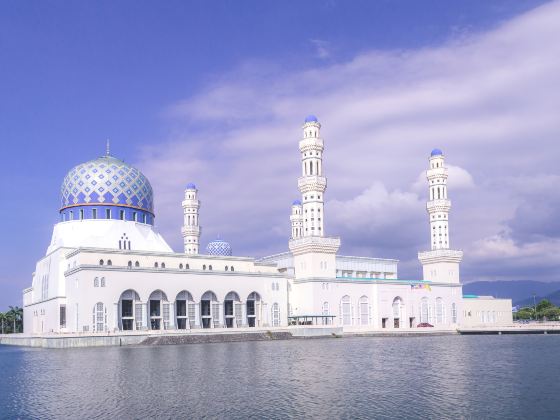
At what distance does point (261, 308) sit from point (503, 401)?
47.4 metres

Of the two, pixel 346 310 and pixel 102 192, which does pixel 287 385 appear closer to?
pixel 346 310

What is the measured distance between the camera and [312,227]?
2783 inches

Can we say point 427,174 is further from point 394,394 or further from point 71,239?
point 394,394

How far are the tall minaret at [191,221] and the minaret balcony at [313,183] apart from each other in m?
26.0

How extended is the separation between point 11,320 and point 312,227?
166 feet

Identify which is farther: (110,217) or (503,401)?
(110,217)

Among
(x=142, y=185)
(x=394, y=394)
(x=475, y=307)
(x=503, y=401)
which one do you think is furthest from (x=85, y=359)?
(x=475, y=307)

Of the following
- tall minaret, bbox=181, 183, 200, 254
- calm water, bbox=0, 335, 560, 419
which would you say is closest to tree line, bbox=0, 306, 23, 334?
tall minaret, bbox=181, 183, 200, 254

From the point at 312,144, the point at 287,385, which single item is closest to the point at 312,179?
the point at 312,144

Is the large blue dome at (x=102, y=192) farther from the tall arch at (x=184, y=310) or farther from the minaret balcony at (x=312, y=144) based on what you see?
the minaret balcony at (x=312, y=144)

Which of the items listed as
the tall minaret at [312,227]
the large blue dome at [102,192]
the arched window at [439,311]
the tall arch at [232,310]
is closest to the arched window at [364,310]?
the tall minaret at [312,227]

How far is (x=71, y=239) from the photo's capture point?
6794cm

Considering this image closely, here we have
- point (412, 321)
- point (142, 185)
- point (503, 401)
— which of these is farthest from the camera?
point (412, 321)

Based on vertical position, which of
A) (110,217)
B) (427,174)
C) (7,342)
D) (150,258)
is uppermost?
(427,174)
